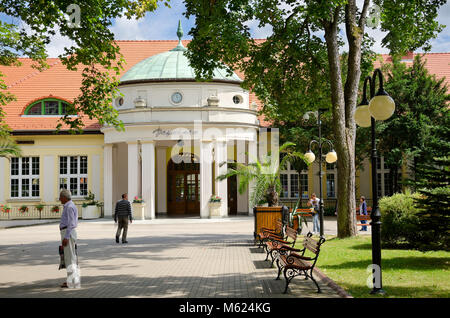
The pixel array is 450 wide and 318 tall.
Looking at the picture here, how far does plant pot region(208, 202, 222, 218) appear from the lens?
29.3 metres

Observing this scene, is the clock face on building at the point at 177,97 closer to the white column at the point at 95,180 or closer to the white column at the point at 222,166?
the white column at the point at 222,166

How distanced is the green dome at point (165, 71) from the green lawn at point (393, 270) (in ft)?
56.8

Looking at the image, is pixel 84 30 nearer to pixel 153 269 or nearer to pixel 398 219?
pixel 153 269

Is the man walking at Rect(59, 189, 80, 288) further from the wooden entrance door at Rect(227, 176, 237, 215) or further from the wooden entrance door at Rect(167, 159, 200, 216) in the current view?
the wooden entrance door at Rect(227, 176, 237, 215)

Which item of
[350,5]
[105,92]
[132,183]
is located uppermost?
[350,5]

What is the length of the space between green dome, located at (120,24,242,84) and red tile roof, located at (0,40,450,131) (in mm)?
5376

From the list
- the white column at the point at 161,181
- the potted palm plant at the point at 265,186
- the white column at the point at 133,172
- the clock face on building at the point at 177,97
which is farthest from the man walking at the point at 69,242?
the white column at the point at 161,181

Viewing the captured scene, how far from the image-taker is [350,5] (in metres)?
17.3


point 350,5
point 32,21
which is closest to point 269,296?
point 32,21
